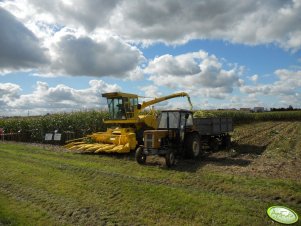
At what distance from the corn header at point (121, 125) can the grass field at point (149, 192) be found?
2.44 metres

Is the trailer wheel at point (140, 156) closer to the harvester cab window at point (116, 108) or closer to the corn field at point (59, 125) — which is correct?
the harvester cab window at point (116, 108)

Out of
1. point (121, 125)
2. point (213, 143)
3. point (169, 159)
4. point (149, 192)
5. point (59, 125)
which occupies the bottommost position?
point (149, 192)

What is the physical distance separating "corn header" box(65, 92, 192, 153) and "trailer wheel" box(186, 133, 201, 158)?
9.72ft

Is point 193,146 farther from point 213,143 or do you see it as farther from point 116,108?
point 116,108

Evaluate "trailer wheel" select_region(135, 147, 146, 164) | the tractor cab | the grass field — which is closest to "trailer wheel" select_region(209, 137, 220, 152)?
the grass field

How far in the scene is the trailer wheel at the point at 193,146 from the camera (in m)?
14.6

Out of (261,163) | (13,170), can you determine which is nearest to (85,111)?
(13,170)

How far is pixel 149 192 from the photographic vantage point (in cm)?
938

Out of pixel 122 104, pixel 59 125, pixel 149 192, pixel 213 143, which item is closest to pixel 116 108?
pixel 122 104

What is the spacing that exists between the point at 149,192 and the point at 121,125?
394 inches

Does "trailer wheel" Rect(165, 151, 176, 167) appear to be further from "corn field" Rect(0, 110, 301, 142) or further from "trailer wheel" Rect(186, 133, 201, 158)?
"corn field" Rect(0, 110, 301, 142)

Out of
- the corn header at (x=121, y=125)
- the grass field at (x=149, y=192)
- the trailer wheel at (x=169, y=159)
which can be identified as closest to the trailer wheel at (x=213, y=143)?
the corn header at (x=121, y=125)

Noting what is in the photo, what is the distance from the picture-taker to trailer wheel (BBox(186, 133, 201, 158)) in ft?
47.8

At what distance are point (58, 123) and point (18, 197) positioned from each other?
17.6 meters
